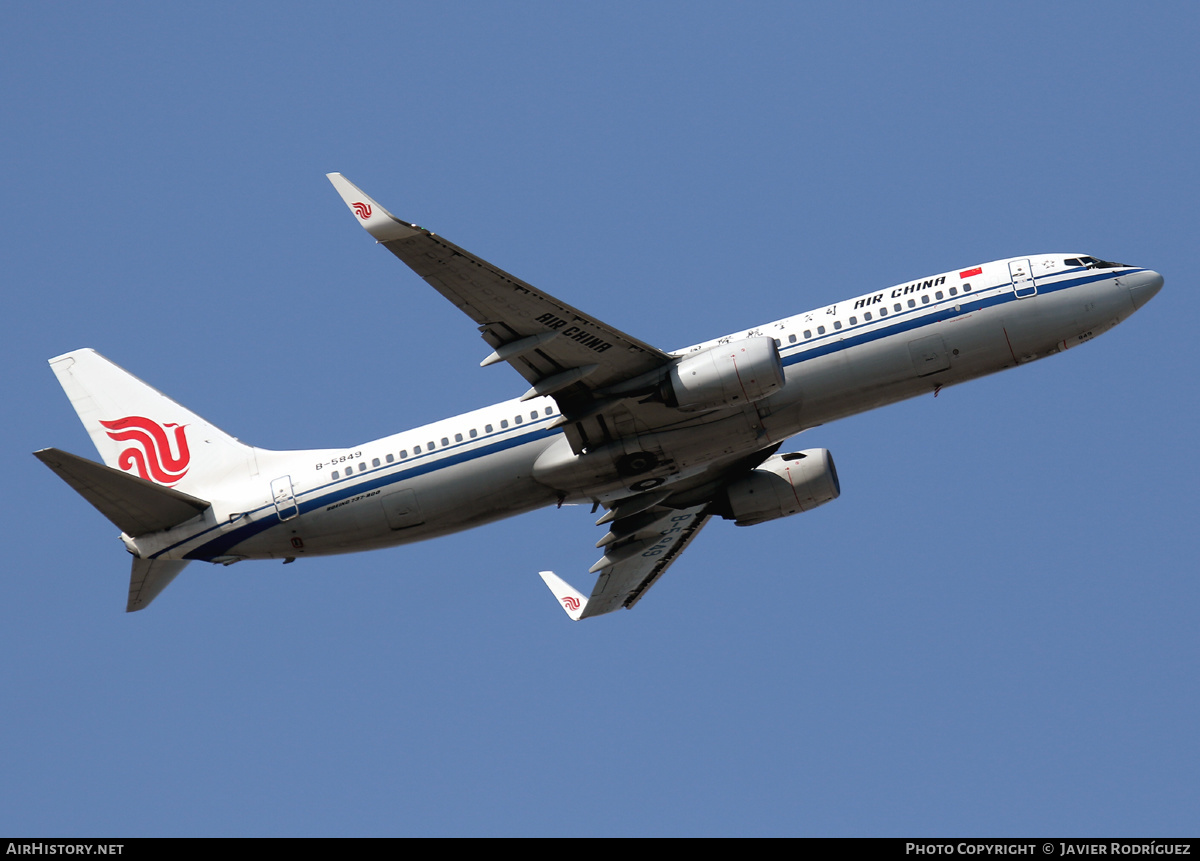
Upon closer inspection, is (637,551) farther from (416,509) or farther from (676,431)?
(416,509)

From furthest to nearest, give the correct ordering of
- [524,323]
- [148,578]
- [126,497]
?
[148,578] → [126,497] → [524,323]

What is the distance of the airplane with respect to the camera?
1502 inches

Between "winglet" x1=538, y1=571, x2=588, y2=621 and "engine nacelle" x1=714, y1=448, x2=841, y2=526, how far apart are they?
8372 mm

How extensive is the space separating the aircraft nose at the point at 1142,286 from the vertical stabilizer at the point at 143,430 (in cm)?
2877

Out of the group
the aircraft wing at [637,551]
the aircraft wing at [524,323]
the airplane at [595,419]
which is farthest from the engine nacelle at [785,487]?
the aircraft wing at [524,323]

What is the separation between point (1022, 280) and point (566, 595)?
21398 millimetres

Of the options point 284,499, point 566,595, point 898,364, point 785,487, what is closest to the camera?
point 898,364

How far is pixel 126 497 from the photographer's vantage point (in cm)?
4009

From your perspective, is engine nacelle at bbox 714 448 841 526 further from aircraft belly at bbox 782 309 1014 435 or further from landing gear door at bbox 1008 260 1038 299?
landing gear door at bbox 1008 260 1038 299

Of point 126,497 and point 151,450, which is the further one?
point 151,450

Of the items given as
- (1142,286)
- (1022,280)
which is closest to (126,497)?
(1022,280)

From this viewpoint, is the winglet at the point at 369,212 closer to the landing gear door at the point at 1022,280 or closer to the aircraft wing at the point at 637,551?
the aircraft wing at the point at 637,551
